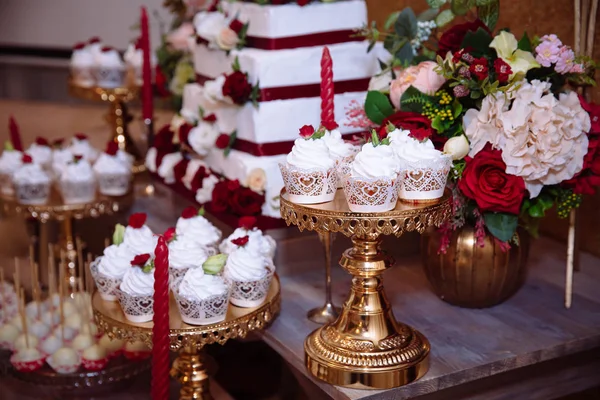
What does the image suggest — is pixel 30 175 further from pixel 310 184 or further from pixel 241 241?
pixel 310 184

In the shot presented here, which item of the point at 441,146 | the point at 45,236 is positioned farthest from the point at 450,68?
the point at 45,236

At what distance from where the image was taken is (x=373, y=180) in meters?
1.44

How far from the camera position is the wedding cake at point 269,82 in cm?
219

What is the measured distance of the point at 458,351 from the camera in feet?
5.81

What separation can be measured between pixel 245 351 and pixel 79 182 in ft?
2.42

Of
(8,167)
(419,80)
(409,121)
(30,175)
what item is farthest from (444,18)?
(8,167)

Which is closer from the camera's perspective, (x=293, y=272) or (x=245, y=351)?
(x=293, y=272)

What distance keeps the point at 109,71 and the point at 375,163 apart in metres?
2.09

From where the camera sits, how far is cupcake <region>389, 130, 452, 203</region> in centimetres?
151

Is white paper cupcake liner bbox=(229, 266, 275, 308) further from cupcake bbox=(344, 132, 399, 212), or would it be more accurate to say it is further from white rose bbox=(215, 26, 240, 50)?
white rose bbox=(215, 26, 240, 50)

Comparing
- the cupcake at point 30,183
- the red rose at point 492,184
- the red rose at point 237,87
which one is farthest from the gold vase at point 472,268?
the cupcake at point 30,183

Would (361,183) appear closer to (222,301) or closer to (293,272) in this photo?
(222,301)

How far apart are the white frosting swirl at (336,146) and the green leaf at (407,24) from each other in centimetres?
56

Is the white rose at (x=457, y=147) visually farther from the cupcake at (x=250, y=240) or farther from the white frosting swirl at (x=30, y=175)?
the white frosting swirl at (x=30, y=175)
